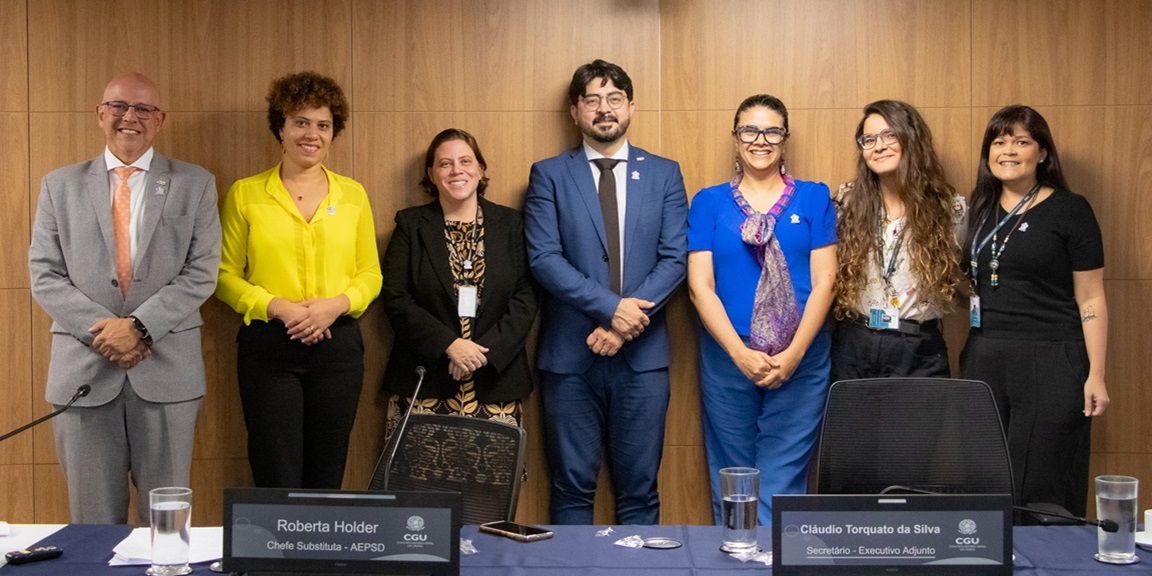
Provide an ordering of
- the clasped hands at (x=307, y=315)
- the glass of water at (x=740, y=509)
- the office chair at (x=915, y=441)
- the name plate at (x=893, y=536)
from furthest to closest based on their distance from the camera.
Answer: the clasped hands at (x=307, y=315)
the office chair at (x=915, y=441)
the glass of water at (x=740, y=509)
the name plate at (x=893, y=536)

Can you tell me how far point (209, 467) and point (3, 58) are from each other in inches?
76.1

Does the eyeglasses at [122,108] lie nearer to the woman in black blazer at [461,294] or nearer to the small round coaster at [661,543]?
the woman in black blazer at [461,294]

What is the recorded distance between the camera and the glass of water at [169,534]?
2033mm

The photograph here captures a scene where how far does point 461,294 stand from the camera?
411 cm

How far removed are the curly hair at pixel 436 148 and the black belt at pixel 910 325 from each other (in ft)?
5.25

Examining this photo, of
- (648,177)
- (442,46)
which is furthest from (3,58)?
(648,177)

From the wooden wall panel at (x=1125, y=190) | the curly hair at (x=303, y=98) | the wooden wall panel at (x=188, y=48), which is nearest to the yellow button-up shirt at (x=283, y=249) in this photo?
the curly hair at (x=303, y=98)

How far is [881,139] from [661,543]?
7.71 ft

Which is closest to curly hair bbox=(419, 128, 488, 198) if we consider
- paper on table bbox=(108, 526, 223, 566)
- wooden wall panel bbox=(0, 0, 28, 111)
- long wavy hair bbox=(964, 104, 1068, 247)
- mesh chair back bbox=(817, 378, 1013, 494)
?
wooden wall panel bbox=(0, 0, 28, 111)

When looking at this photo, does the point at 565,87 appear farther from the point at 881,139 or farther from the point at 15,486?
the point at 15,486

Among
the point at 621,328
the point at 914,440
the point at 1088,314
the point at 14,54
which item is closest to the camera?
the point at 914,440

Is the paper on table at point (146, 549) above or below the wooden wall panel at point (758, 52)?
below

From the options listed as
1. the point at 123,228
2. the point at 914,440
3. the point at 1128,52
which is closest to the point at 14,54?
the point at 123,228

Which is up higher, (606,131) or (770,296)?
(606,131)
